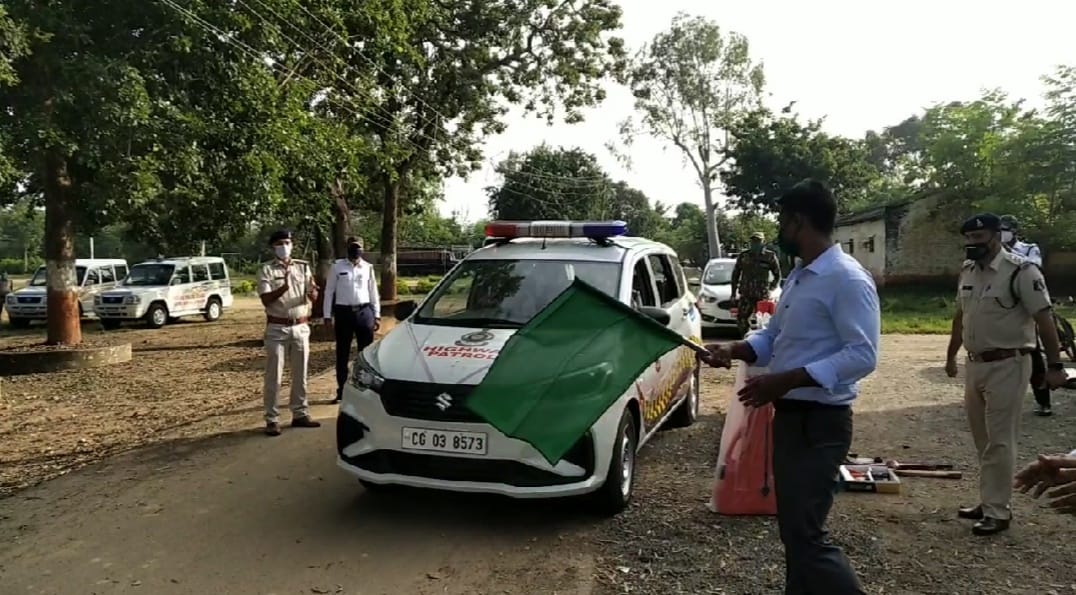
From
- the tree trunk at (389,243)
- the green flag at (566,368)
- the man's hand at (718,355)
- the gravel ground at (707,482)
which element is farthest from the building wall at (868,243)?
the green flag at (566,368)

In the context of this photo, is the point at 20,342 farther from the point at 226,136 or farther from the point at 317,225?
the point at 226,136

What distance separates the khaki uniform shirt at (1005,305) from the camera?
4.44 m

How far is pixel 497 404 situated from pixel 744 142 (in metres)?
34.1

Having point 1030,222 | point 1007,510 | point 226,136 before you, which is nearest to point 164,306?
point 226,136

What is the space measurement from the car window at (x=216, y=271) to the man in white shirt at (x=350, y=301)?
15793mm

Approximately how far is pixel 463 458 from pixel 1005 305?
328cm

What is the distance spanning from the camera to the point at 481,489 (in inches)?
174

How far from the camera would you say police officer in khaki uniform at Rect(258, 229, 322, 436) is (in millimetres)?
6926

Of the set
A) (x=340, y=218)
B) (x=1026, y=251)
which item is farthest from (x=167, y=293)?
(x=1026, y=251)

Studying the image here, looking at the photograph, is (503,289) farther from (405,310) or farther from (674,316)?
(674,316)

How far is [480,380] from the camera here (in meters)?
4.43

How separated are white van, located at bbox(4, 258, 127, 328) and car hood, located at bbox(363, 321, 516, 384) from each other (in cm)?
1730

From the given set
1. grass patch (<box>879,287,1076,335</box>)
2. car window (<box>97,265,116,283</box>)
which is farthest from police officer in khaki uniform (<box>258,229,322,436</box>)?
car window (<box>97,265,116,283</box>)

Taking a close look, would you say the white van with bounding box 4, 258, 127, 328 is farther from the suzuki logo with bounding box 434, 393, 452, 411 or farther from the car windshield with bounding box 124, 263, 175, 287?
the suzuki logo with bounding box 434, 393, 452, 411
